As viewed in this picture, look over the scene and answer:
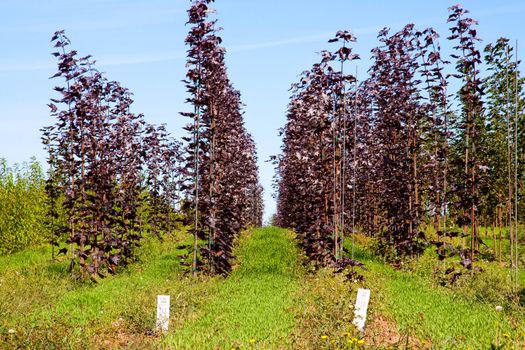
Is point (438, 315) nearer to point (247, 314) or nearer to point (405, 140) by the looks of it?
point (247, 314)

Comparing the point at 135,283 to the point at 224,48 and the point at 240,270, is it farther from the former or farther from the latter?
the point at 224,48

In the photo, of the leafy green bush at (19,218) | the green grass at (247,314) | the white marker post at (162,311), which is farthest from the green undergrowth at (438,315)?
the leafy green bush at (19,218)

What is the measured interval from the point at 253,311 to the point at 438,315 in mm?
3115

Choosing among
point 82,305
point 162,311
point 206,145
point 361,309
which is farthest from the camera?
point 206,145

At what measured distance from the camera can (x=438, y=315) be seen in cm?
896

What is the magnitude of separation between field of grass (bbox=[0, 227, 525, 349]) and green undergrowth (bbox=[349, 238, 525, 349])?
0.9 inches

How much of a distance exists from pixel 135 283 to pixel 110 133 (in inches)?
222

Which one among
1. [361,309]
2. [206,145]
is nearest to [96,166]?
[206,145]

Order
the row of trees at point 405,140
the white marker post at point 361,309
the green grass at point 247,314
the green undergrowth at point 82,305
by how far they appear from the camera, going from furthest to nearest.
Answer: the row of trees at point 405,140 → the white marker post at point 361,309 → the green undergrowth at point 82,305 → the green grass at point 247,314

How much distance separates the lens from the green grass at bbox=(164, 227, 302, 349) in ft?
23.3

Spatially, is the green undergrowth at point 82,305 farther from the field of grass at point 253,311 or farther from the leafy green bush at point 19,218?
the leafy green bush at point 19,218

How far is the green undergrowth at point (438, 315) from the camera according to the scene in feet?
23.6

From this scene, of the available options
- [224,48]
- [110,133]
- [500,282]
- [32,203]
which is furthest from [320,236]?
[32,203]

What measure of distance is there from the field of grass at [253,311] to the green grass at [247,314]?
2 cm
